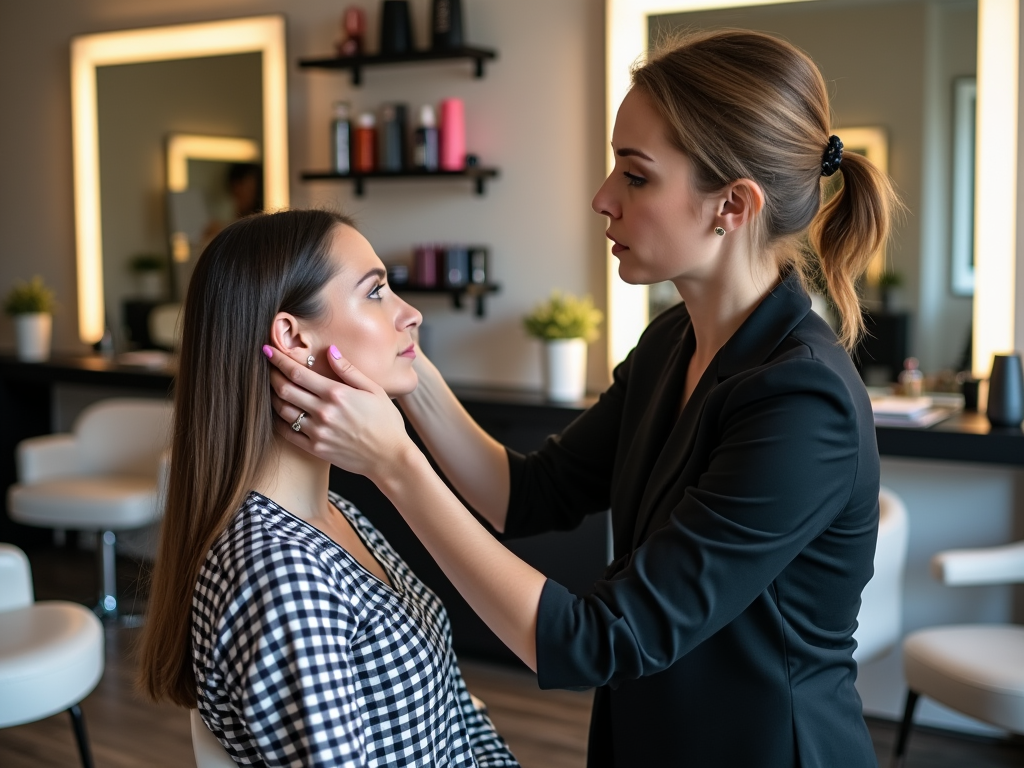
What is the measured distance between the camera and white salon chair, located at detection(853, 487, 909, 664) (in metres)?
2.34

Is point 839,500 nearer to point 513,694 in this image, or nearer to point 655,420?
point 655,420

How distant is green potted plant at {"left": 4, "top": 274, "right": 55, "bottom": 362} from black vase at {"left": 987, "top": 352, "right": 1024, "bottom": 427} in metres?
3.35

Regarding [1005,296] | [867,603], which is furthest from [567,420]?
[1005,296]

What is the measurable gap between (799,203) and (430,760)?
0.79m

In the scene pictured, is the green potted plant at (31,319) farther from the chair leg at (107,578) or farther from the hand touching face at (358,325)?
the hand touching face at (358,325)

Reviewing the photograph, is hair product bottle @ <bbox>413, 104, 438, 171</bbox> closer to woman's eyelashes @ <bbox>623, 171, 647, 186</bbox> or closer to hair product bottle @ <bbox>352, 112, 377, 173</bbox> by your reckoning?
hair product bottle @ <bbox>352, 112, 377, 173</bbox>

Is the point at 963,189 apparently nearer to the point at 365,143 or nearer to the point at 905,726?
the point at 905,726

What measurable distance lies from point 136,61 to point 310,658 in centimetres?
359

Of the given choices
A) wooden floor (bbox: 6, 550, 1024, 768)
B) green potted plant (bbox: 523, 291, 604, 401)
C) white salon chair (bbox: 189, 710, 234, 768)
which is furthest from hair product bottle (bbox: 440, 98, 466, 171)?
white salon chair (bbox: 189, 710, 234, 768)

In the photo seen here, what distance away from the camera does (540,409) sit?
2.98 meters

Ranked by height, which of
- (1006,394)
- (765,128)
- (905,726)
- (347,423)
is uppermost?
(765,128)

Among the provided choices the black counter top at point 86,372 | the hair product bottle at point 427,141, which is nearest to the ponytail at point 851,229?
the hair product bottle at point 427,141

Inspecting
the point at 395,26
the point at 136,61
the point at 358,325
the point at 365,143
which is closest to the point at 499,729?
the point at 358,325

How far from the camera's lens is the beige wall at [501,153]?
323cm
